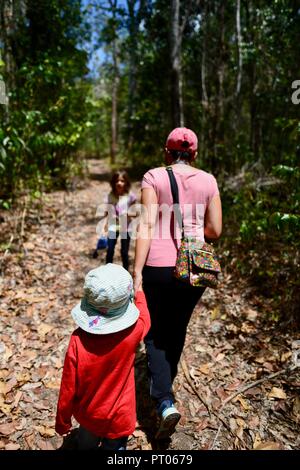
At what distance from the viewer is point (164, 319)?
2.44m

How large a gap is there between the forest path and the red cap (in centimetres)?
223

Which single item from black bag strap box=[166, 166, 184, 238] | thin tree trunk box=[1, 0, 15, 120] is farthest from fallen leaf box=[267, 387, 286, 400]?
thin tree trunk box=[1, 0, 15, 120]

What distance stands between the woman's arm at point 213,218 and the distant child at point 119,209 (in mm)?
2270

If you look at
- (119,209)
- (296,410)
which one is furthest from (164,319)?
(119,209)

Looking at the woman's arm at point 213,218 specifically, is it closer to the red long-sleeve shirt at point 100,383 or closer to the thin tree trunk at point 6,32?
the red long-sleeve shirt at point 100,383

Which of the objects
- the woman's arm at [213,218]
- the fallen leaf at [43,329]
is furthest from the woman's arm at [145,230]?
the fallen leaf at [43,329]

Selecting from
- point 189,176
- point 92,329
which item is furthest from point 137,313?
point 189,176

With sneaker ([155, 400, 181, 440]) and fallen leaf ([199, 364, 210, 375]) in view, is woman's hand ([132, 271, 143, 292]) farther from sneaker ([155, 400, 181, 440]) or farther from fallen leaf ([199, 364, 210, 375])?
fallen leaf ([199, 364, 210, 375])

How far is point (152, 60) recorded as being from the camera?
1437 centimetres

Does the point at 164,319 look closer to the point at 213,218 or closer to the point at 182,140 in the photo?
the point at 213,218

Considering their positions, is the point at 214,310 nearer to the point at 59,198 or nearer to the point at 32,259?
the point at 32,259

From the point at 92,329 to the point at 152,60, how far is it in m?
15.0

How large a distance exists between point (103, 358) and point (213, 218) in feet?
3.95

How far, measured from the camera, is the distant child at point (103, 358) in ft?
5.99
